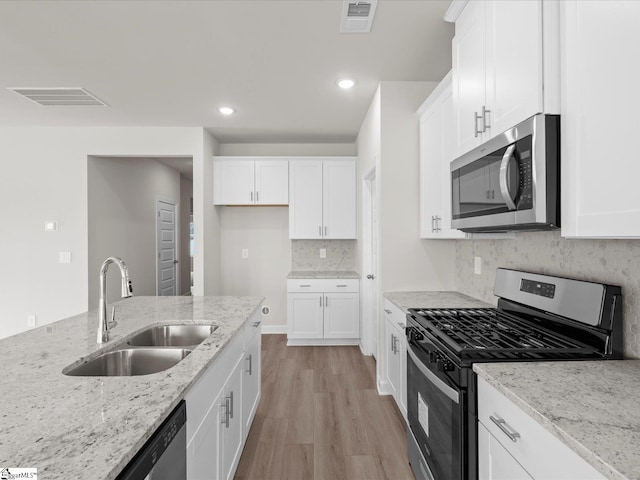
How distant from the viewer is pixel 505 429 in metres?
1.07

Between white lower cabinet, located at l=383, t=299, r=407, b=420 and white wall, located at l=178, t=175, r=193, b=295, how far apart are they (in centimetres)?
540

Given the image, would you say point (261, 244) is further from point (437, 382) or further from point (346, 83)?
point (437, 382)

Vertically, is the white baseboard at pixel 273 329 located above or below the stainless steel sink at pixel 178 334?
below

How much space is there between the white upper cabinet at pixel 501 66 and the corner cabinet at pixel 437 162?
0.94 ft

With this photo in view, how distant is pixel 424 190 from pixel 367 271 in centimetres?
148

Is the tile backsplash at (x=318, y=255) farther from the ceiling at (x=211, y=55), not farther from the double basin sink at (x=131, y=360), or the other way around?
the double basin sink at (x=131, y=360)

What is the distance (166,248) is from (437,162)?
5.36m

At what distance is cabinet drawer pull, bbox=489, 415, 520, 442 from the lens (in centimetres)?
103

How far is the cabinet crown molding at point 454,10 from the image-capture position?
75.5 inches

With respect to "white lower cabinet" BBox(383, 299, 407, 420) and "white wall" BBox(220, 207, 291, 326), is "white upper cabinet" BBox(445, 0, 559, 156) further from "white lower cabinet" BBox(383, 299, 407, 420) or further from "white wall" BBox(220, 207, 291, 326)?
"white wall" BBox(220, 207, 291, 326)

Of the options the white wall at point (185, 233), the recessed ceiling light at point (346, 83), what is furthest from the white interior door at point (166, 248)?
the recessed ceiling light at point (346, 83)

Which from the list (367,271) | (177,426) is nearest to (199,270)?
(367,271)

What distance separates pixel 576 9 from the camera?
1.13 meters

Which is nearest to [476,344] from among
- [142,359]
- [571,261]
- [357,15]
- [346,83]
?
[571,261]
